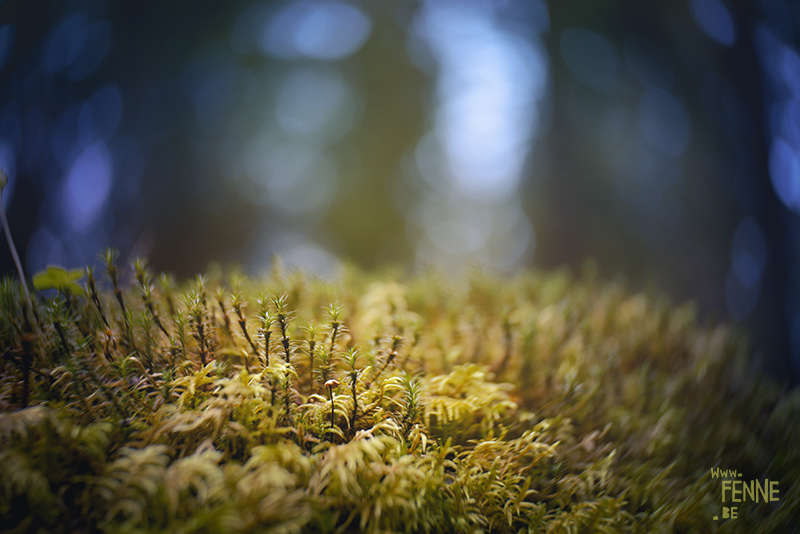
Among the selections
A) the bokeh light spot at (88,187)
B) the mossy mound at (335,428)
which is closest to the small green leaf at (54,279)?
the mossy mound at (335,428)

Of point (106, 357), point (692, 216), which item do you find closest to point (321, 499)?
point (106, 357)

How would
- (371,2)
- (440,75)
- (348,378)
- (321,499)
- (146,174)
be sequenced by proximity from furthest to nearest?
(440,75) < (371,2) < (146,174) < (348,378) < (321,499)

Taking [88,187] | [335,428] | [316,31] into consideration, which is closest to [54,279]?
[335,428]

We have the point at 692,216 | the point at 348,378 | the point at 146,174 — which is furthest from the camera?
the point at 146,174

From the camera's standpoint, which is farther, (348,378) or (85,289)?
(85,289)

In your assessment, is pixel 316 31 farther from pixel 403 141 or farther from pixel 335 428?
pixel 335 428

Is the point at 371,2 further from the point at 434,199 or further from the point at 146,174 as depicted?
the point at 146,174

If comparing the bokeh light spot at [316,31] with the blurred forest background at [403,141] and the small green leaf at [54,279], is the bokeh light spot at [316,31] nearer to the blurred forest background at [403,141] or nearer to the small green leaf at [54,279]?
the blurred forest background at [403,141]

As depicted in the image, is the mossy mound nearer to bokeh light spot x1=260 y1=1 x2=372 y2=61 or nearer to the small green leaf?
the small green leaf
